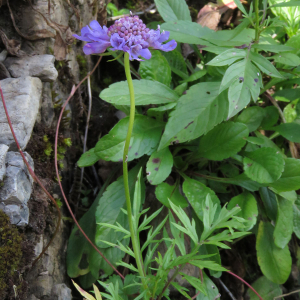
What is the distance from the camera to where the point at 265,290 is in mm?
1532

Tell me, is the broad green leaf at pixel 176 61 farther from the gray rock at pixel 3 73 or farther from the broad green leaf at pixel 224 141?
the gray rock at pixel 3 73

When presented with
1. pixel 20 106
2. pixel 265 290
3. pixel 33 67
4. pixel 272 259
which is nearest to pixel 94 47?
pixel 20 106

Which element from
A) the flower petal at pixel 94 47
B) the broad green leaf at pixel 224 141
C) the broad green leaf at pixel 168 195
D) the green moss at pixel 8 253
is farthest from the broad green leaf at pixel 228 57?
the green moss at pixel 8 253

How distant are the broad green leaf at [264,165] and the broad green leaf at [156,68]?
585 millimetres

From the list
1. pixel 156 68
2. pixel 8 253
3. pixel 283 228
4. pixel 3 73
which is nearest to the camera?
pixel 8 253

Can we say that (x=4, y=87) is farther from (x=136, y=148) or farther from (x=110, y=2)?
(x=110, y=2)

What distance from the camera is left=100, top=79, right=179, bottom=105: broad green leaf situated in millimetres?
1276

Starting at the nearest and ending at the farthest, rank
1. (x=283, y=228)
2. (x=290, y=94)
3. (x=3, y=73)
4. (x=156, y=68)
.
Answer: (x=3, y=73) < (x=283, y=228) < (x=156, y=68) < (x=290, y=94)

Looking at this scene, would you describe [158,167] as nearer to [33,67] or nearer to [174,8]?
[33,67]

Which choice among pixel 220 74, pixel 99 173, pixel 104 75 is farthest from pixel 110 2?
pixel 99 173

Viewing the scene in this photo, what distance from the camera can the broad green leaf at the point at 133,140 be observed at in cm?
123

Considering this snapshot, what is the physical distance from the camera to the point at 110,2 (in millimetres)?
1953

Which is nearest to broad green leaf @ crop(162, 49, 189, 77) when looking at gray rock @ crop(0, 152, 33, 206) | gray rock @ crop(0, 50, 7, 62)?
gray rock @ crop(0, 50, 7, 62)

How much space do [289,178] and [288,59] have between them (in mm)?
538
